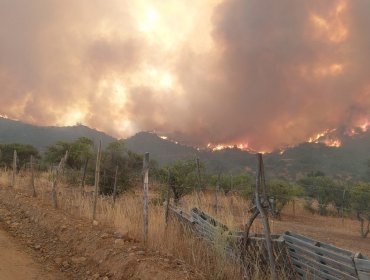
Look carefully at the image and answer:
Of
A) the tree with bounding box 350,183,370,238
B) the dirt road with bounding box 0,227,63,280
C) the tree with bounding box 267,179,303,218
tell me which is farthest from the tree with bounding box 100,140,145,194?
the tree with bounding box 350,183,370,238

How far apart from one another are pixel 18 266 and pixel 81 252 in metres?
1.46

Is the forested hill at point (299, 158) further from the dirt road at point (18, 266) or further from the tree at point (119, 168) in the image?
the dirt road at point (18, 266)

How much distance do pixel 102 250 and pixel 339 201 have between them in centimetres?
3343

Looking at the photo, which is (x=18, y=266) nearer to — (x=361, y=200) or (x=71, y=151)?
(x=361, y=200)

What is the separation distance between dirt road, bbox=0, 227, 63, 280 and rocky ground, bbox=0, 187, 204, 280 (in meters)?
0.02

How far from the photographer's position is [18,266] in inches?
334

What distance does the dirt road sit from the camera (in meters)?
7.91

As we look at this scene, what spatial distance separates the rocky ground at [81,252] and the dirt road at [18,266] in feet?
0.07

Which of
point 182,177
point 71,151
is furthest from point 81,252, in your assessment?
point 71,151

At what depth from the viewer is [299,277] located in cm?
717

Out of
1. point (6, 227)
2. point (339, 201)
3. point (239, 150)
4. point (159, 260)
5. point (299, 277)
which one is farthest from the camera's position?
point (239, 150)

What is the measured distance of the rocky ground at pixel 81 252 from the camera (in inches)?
297

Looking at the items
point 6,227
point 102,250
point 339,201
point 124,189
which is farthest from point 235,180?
point 102,250

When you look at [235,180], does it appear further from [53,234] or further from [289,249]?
[289,249]
